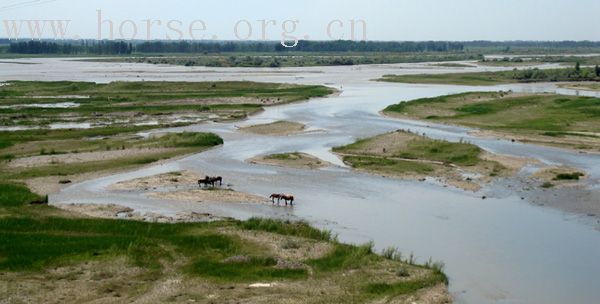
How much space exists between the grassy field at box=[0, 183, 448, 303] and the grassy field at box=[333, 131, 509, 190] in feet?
38.0

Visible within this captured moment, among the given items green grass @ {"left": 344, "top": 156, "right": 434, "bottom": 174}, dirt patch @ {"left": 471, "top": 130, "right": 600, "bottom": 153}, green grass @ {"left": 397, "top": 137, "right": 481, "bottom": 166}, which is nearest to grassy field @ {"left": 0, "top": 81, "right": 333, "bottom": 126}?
green grass @ {"left": 344, "top": 156, "right": 434, "bottom": 174}

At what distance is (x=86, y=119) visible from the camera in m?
52.7

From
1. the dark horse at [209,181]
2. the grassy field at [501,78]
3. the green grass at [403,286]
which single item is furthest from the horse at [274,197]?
the grassy field at [501,78]

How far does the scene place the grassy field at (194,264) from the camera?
17.0 meters

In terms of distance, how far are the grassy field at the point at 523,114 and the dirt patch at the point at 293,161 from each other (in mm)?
14334

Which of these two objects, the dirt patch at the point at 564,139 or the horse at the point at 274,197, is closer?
the horse at the point at 274,197

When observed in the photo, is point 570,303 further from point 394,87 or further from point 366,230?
point 394,87

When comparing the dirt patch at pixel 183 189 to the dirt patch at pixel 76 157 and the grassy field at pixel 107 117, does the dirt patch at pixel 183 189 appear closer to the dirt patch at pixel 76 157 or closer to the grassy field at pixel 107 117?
the grassy field at pixel 107 117

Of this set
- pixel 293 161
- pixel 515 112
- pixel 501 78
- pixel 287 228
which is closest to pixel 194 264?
pixel 287 228

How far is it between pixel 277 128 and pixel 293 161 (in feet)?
40.9

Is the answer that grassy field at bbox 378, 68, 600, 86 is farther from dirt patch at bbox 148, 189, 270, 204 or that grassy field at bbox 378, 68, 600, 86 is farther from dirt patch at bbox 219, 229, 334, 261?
dirt patch at bbox 219, 229, 334, 261

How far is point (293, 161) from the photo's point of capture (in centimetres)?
3647

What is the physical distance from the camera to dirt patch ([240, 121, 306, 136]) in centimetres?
4738

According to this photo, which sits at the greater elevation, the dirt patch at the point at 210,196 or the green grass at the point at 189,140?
the green grass at the point at 189,140
